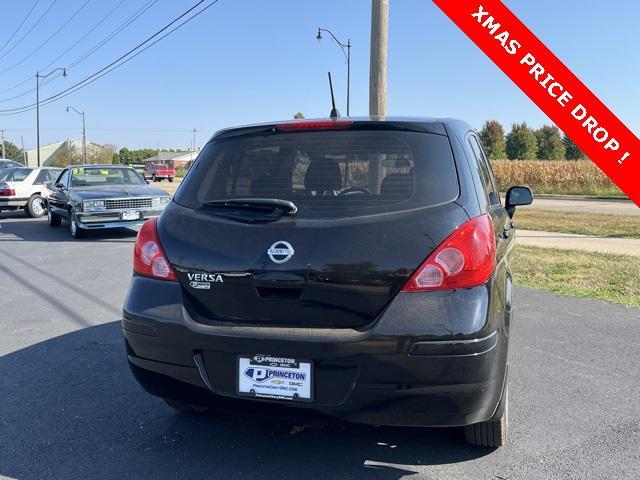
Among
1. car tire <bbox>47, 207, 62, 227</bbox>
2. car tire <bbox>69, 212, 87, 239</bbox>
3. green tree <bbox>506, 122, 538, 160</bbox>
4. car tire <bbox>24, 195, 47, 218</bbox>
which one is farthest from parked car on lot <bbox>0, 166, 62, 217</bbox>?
green tree <bbox>506, 122, 538, 160</bbox>

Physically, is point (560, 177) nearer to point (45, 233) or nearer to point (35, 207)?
point (35, 207)

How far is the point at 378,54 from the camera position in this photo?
995 centimetres

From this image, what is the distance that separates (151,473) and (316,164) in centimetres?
174

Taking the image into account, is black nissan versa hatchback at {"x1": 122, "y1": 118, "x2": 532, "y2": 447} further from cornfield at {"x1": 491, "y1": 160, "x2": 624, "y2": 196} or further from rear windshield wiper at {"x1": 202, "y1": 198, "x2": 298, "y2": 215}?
cornfield at {"x1": 491, "y1": 160, "x2": 624, "y2": 196}

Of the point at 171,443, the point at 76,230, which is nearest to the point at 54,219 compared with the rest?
the point at 76,230

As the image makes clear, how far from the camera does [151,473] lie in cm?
284

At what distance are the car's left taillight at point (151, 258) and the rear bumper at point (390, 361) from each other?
0.96 feet

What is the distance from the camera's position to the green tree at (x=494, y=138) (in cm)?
8225

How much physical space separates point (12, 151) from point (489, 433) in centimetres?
14981

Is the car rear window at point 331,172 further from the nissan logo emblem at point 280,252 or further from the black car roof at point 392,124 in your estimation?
the nissan logo emblem at point 280,252

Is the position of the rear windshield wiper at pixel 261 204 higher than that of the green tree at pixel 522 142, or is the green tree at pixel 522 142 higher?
the green tree at pixel 522 142

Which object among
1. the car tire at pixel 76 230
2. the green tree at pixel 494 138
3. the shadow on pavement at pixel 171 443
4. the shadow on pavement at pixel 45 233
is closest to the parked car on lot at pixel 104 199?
the car tire at pixel 76 230

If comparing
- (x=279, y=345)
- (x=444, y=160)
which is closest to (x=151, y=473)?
(x=279, y=345)

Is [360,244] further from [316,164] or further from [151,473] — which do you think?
[151,473]
